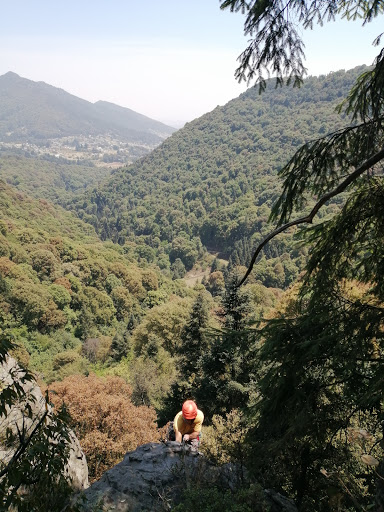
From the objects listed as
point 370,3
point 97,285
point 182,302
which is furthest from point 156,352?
point 97,285

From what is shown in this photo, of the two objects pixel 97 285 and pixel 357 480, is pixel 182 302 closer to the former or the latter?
pixel 357 480

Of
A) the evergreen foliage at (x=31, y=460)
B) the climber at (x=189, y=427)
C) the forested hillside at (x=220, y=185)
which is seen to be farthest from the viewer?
the forested hillside at (x=220, y=185)

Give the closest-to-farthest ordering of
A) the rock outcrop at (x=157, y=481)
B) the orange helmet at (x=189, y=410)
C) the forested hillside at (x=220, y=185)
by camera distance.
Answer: the rock outcrop at (x=157, y=481), the orange helmet at (x=189, y=410), the forested hillside at (x=220, y=185)

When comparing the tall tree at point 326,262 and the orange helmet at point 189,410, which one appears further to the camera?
the orange helmet at point 189,410

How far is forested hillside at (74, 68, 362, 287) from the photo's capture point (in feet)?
339

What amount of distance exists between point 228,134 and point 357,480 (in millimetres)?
192165

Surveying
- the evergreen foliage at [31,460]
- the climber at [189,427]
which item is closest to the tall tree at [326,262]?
the evergreen foliage at [31,460]

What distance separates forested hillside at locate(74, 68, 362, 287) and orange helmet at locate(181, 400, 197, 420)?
214 feet

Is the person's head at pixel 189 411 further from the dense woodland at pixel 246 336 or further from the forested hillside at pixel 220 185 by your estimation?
the forested hillside at pixel 220 185

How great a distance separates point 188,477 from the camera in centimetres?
493

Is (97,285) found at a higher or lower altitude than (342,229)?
lower

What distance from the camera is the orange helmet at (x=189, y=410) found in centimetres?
585

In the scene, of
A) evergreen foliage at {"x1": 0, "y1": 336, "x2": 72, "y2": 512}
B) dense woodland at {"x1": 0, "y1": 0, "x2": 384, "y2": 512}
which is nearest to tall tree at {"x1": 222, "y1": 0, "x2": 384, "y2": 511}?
dense woodland at {"x1": 0, "y1": 0, "x2": 384, "y2": 512}

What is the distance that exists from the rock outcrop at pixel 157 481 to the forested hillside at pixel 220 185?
65.6 m
